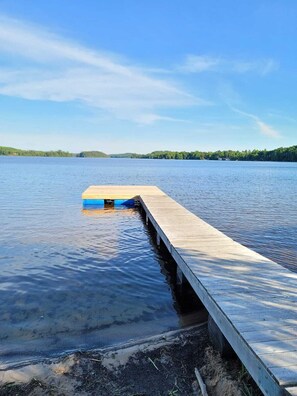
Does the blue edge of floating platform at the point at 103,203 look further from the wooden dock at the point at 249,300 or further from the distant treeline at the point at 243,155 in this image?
the distant treeline at the point at 243,155

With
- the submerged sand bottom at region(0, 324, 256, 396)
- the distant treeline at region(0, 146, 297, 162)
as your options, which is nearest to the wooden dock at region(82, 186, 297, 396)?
the submerged sand bottom at region(0, 324, 256, 396)

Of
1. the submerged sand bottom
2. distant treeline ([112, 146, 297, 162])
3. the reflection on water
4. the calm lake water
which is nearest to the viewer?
the submerged sand bottom

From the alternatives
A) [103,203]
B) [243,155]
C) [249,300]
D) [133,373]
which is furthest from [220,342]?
[243,155]

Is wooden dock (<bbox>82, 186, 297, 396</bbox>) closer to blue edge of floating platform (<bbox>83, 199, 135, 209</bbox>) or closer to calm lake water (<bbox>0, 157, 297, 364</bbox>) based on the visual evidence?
calm lake water (<bbox>0, 157, 297, 364</bbox>)

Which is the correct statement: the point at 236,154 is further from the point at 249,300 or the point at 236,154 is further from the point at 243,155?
the point at 249,300

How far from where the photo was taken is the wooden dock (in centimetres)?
238

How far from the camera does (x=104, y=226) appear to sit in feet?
37.1

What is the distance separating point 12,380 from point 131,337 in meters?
1.56

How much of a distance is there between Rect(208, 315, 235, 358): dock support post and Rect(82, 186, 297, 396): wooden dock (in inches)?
9.1

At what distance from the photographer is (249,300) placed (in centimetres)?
354

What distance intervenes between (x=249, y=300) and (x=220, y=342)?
0.55 m

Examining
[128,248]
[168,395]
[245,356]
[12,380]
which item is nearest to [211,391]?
[168,395]

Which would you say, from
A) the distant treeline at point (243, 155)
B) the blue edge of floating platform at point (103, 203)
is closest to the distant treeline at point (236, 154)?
the distant treeline at point (243, 155)

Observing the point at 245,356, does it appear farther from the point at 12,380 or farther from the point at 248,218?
the point at 248,218
